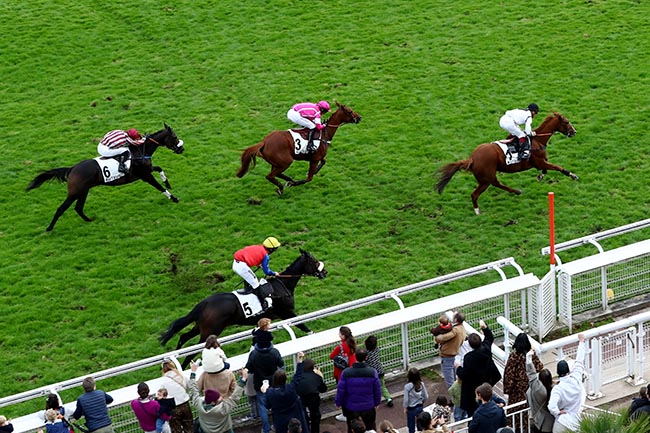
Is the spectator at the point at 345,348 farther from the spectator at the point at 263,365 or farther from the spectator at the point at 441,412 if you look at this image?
the spectator at the point at 441,412

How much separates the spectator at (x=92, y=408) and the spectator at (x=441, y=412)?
2.93 metres

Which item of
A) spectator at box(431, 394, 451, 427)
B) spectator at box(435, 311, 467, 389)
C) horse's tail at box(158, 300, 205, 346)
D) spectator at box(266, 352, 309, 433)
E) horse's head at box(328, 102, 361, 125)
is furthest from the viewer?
horse's head at box(328, 102, 361, 125)

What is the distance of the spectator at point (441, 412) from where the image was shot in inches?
372

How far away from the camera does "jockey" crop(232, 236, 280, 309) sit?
39.6 feet

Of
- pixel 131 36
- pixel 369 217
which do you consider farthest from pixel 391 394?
pixel 131 36

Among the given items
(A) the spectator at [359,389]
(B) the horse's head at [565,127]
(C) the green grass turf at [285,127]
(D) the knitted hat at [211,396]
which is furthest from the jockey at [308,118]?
(D) the knitted hat at [211,396]

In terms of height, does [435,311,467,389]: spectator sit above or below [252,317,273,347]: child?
below

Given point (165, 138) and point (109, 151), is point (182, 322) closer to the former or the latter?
point (109, 151)

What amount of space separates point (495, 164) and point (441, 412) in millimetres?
6322

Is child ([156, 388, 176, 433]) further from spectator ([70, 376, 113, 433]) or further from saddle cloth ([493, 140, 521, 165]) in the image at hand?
saddle cloth ([493, 140, 521, 165])

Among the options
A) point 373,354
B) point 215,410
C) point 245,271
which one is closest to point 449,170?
point 245,271

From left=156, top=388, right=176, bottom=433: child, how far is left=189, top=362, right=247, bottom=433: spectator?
240 mm

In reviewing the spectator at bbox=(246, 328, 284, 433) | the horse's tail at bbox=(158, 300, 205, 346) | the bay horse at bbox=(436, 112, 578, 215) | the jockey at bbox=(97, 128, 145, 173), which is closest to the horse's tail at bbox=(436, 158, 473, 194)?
the bay horse at bbox=(436, 112, 578, 215)

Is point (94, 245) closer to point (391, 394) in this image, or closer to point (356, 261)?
point (356, 261)
